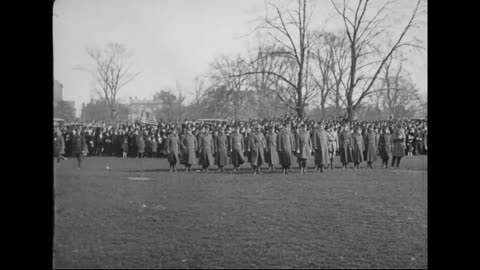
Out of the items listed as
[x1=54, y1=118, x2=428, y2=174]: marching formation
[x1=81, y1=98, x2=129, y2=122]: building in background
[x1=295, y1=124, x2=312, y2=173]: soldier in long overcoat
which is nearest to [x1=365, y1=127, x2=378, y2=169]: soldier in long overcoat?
[x1=54, y1=118, x2=428, y2=174]: marching formation

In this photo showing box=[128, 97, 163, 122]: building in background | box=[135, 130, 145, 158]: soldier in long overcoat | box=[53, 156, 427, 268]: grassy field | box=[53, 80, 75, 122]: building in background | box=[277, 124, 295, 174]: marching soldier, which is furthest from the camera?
box=[135, 130, 145, 158]: soldier in long overcoat

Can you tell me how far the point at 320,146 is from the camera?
11641 mm

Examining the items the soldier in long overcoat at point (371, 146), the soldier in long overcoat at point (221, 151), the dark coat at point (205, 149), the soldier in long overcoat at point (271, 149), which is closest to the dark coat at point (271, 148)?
the soldier in long overcoat at point (271, 149)

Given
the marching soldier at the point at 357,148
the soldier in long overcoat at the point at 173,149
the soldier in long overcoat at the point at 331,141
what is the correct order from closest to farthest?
the soldier in long overcoat at the point at 173,149
the soldier in long overcoat at the point at 331,141
the marching soldier at the point at 357,148

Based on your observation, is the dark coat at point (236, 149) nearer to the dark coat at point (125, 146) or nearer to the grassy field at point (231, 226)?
the grassy field at point (231, 226)

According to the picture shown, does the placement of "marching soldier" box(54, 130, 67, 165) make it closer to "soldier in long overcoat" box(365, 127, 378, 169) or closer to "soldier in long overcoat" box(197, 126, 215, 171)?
"soldier in long overcoat" box(197, 126, 215, 171)

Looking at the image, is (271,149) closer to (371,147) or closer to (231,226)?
(371,147)

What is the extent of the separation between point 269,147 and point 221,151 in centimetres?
134

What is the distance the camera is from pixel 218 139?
12039mm

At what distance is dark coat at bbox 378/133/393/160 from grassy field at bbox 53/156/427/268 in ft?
16.1

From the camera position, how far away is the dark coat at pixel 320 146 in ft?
38.0

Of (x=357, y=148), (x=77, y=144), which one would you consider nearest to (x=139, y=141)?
(x=357, y=148)

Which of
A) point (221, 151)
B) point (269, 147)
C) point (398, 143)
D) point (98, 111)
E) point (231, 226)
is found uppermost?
point (98, 111)

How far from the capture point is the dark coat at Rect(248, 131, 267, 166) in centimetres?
1152
